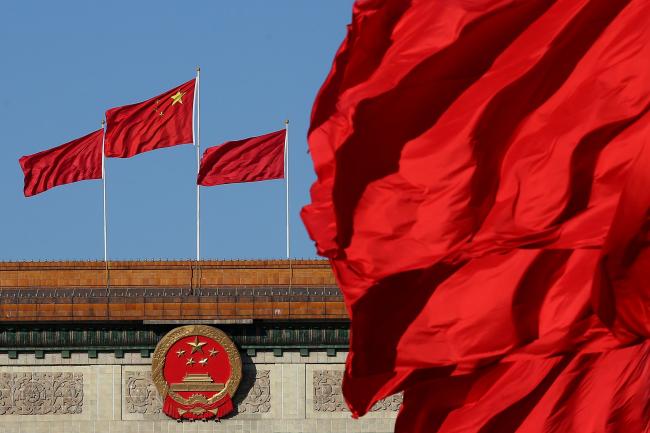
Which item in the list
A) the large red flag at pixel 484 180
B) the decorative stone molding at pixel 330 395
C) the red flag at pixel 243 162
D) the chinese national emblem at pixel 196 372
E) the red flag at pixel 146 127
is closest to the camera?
the large red flag at pixel 484 180

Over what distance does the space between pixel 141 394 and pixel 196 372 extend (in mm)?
1549

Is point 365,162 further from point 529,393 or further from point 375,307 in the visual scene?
point 529,393

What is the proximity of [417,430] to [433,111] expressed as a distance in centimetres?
325

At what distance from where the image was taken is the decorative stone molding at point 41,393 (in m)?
45.4

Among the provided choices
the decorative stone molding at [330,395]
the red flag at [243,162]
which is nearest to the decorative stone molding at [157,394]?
the decorative stone molding at [330,395]

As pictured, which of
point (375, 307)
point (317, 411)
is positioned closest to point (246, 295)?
point (317, 411)

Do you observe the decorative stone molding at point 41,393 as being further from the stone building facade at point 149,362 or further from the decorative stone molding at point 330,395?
the decorative stone molding at point 330,395

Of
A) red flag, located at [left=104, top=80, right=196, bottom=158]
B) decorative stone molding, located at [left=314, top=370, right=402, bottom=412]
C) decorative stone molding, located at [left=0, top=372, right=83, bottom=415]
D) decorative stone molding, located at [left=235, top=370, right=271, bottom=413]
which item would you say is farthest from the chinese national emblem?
red flag, located at [left=104, top=80, right=196, bottom=158]

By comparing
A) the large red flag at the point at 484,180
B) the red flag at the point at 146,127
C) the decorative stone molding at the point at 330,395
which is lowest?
Answer: the decorative stone molding at the point at 330,395

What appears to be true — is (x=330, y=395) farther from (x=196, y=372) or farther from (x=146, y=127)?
(x=146, y=127)

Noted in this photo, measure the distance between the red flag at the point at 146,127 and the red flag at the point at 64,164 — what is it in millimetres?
1157

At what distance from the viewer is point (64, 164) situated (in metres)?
48.6

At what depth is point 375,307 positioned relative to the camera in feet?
62.4

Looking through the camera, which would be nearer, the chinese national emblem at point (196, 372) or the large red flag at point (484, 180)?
the large red flag at point (484, 180)
